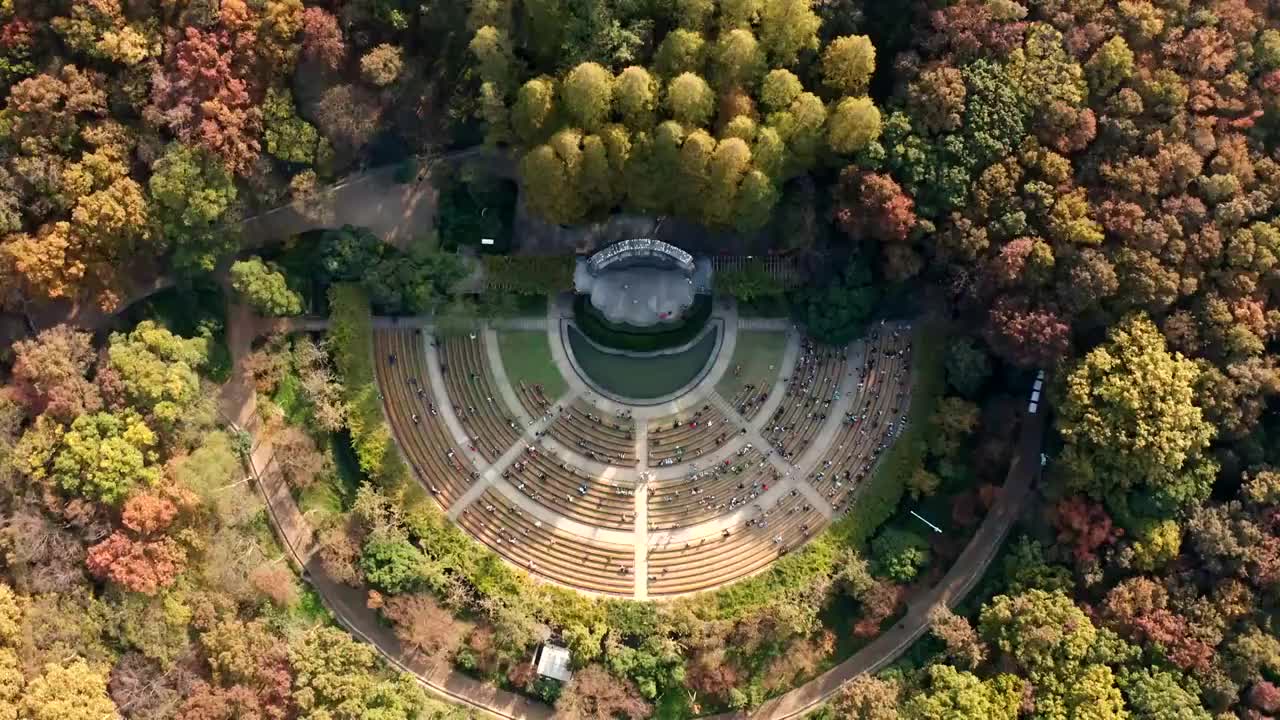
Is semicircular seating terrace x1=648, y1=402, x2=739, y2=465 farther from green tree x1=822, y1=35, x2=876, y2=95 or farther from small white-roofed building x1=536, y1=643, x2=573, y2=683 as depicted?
green tree x1=822, y1=35, x2=876, y2=95

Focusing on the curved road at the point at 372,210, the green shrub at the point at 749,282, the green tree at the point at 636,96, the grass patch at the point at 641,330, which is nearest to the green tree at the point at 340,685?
the grass patch at the point at 641,330

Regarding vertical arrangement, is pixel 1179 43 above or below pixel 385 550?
above

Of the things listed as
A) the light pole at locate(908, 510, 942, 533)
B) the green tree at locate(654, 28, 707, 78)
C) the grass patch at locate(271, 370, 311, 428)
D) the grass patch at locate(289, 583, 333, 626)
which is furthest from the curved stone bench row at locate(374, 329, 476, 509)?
the light pole at locate(908, 510, 942, 533)

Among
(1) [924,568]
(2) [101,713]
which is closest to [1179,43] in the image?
(1) [924,568]

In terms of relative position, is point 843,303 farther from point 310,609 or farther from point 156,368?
point 156,368

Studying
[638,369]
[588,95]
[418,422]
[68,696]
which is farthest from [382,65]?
[68,696]

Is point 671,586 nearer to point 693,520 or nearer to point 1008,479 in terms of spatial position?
point 693,520
